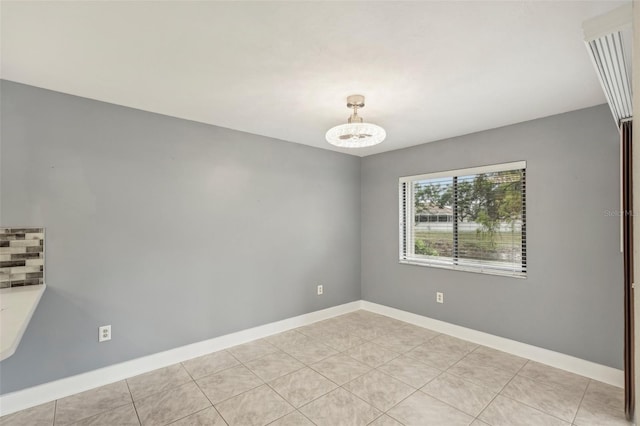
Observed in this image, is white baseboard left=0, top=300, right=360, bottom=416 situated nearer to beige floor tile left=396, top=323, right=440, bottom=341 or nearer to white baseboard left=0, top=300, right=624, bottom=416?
white baseboard left=0, top=300, right=624, bottom=416

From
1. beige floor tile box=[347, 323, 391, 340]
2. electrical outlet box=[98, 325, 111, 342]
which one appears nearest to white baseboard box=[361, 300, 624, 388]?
beige floor tile box=[347, 323, 391, 340]

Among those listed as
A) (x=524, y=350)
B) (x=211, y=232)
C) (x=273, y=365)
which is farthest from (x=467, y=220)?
(x=211, y=232)

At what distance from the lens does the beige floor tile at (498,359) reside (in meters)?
2.78

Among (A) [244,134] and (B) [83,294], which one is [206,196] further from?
(B) [83,294]

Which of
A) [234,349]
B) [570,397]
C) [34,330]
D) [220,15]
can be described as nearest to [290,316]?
[234,349]

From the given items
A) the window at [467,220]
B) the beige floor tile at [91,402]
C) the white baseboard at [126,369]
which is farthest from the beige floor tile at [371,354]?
the beige floor tile at [91,402]

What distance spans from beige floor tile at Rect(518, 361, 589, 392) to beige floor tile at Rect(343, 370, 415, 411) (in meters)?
1.15

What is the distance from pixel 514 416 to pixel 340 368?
135cm

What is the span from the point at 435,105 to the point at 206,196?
2390 millimetres

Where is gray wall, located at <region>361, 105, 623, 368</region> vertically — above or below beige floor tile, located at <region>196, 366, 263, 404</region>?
above

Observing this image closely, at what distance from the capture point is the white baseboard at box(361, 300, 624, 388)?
2516 mm

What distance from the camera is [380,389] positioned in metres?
2.42

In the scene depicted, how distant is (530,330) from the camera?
2.94m

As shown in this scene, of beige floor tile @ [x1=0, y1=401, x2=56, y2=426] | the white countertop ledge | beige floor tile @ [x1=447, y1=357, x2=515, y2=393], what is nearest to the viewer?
the white countertop ledge
